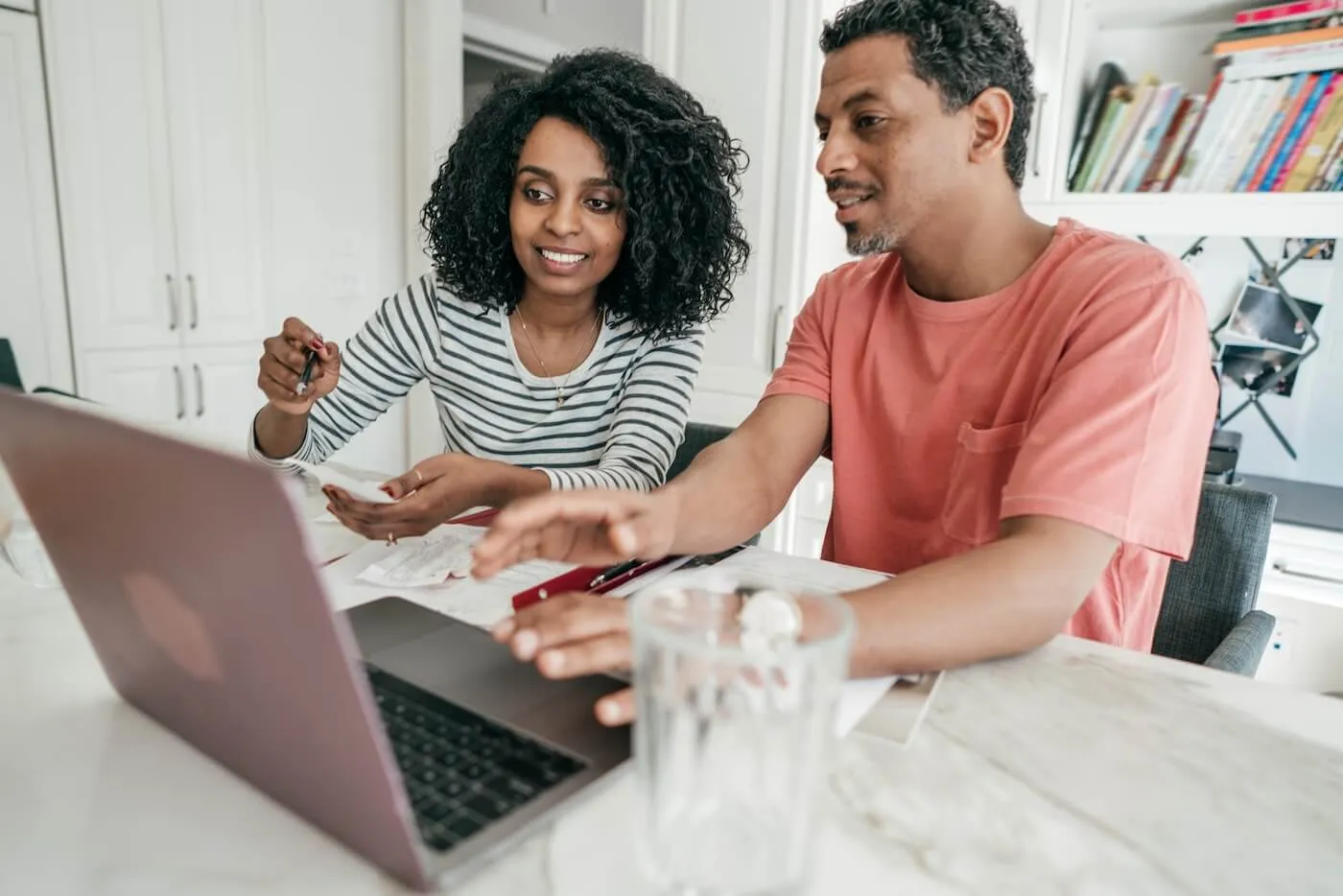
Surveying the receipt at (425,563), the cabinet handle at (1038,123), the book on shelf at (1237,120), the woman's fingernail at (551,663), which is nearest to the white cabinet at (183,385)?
the receipt at (425,563)

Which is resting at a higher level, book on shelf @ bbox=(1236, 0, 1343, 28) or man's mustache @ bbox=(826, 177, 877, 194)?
book on shelf @ bbox=(1236, 0, 1343, 28)

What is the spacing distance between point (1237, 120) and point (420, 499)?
74.4 inches

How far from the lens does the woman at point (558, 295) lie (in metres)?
1.36

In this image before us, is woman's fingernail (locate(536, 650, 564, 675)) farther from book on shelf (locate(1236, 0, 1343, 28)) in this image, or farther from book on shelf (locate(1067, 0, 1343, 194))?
book on shelf (locate(1236, 0, 1343, 28))

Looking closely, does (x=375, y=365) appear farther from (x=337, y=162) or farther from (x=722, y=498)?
(x=337, y=162)

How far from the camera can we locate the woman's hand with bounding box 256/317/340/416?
1.24 meters

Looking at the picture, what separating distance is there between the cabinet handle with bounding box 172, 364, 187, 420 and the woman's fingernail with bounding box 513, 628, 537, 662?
2.34 metres

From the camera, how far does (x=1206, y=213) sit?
73.2 inches

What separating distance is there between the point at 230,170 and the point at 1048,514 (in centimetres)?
256

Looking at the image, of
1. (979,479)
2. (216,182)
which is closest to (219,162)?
(216,182)

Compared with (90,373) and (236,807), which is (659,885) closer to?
(236,807)

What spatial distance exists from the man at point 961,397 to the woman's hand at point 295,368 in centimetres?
61

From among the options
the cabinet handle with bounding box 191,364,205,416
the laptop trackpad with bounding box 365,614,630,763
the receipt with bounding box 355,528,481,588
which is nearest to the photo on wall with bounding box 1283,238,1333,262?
the receipt with bounding box 355,528,481,588

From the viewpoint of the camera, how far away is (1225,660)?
0.92 meters
